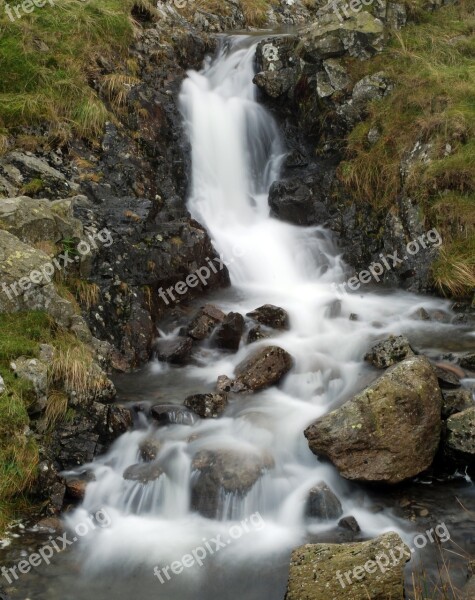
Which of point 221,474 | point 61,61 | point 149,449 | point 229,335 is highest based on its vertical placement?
point 61,61

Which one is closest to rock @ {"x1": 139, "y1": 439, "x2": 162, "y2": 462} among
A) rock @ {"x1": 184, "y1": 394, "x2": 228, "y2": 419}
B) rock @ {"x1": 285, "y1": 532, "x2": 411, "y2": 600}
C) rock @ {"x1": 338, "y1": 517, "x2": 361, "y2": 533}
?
rock @ {"x1": 184, "y1": 394, "x2": 228, "y2": 419}

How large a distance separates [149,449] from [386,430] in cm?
Answer: 233

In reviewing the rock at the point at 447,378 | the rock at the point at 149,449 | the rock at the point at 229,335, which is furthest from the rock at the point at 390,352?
the rock at the point at 149,449

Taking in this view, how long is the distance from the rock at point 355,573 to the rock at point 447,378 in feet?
9.04

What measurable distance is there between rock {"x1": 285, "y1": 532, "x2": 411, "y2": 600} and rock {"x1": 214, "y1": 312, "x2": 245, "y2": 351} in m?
3.94

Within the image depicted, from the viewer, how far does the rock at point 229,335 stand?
7.98m

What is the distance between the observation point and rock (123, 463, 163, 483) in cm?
593

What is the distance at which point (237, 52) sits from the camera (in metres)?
13.4

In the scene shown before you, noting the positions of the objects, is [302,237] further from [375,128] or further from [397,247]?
[375,128]

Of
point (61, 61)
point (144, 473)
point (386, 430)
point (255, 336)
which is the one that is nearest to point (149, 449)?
point (144, 473)

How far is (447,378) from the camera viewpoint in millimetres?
6578

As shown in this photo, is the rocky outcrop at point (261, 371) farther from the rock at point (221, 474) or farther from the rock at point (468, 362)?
the rock at point (468, 362)

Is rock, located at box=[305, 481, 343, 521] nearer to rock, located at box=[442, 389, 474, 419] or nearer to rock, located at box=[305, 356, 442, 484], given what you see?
rock, located at box=[305, 356, 442, 484]

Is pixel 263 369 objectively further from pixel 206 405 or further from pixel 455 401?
pixel 455 401
